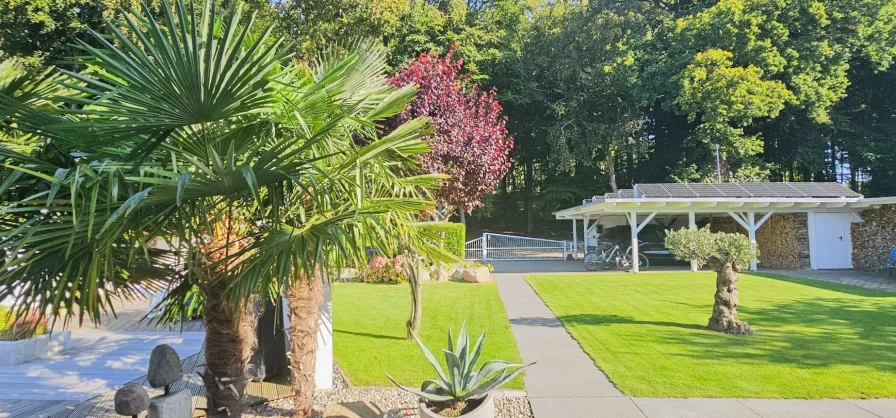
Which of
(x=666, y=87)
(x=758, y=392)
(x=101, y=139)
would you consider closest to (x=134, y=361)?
(x=101, y=139)

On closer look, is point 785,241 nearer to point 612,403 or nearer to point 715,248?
point 715,248

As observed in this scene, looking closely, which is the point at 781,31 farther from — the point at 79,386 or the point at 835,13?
the point at 79,386

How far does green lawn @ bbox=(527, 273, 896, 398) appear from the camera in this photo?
4734 millimetres

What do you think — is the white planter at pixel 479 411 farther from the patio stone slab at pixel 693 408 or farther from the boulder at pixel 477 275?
the boulder at pixel 477 275

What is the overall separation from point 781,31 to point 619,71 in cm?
681

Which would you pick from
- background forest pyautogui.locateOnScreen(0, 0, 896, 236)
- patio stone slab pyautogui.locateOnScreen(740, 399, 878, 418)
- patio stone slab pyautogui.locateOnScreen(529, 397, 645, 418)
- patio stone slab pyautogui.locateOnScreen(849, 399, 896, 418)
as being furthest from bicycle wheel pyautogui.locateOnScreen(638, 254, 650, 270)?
patio stone slab pyautogui.locateOnScreen(529, 397, 645, 418)

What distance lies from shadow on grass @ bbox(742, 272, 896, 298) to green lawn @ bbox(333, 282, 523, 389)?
7.50 m

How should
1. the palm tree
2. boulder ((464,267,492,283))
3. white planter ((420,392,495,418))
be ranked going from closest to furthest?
the palm tree, white planter ((420,392,495,418)), boulder ((464,267,492,283))

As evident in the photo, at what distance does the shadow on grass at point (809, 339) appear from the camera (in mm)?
5594

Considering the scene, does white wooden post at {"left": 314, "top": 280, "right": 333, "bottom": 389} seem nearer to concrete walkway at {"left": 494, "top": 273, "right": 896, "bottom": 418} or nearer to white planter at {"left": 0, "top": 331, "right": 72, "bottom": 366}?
concrete walkway at {"left": 494, "top": 273, "right": 896, "bottom": 418}

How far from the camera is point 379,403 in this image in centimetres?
453

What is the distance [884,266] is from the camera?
14.1 m

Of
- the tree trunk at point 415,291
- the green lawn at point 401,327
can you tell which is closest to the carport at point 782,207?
the green lawn at point 401,327

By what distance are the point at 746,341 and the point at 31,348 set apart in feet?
29.6
